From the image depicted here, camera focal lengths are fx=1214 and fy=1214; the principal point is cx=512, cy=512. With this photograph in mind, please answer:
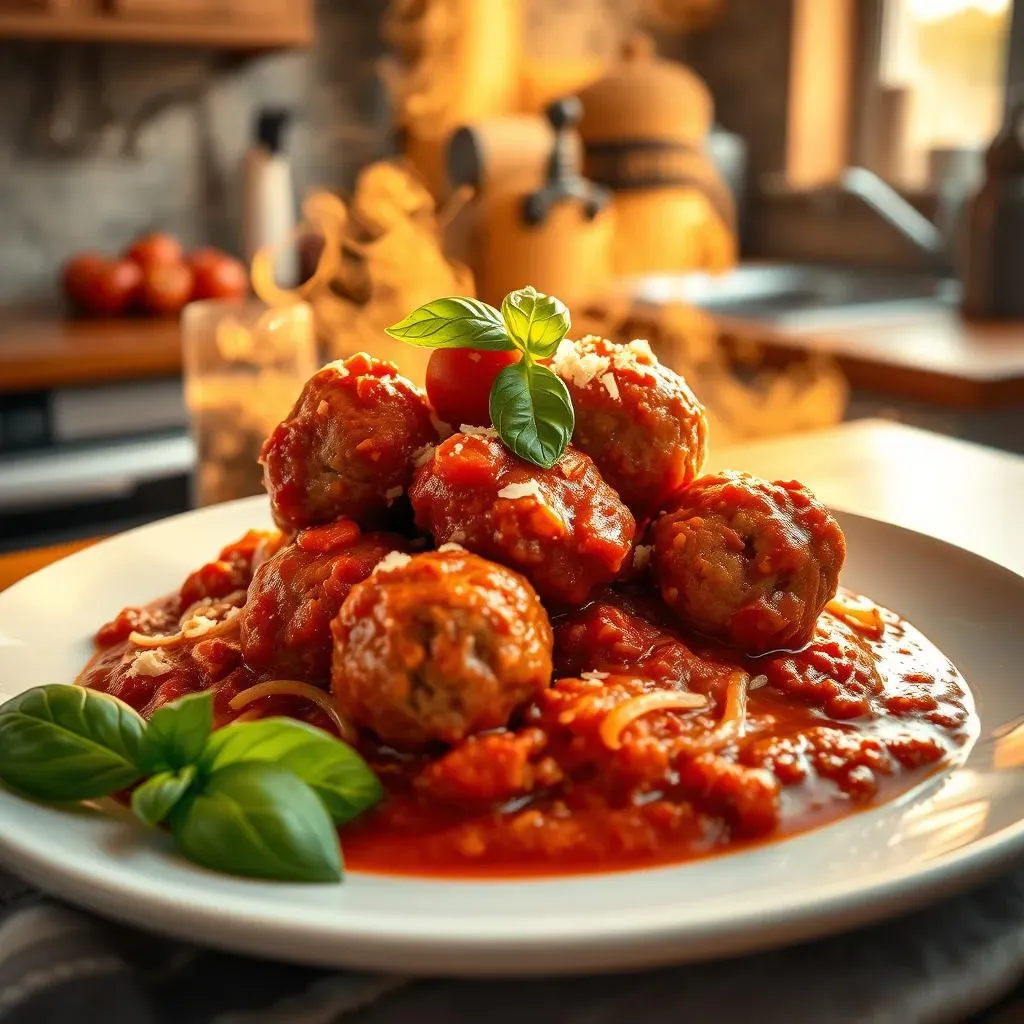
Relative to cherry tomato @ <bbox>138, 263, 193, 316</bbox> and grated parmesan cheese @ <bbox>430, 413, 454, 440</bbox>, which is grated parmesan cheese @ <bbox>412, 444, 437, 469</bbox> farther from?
cherry tomato @ <bbox>138, 263, 193, 316</bbox>

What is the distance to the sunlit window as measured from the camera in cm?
535

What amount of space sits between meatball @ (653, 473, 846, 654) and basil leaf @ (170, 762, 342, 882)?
1.79 ft

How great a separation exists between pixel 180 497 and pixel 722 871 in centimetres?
347

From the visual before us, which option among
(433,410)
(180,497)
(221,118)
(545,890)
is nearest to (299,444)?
(433,410)

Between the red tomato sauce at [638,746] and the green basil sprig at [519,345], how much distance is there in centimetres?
22

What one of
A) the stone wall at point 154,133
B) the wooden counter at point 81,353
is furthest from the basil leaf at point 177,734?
the stone wall at point 154,133

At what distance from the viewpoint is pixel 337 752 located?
1044mm

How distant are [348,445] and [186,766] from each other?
473 millimetres

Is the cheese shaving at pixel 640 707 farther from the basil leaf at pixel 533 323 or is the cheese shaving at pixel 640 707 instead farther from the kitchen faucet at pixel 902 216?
the kitchen faucet at pixel 902 216

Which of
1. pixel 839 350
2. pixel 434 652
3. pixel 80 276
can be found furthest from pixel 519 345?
pixel 80 276

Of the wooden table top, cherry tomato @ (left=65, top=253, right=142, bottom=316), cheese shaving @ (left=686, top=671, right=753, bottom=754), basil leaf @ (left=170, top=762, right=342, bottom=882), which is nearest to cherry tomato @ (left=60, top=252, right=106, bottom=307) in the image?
cherry tomato @ (left=65, top=253, right=142, bottom=316)

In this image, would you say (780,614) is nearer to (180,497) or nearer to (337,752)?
(337,752)

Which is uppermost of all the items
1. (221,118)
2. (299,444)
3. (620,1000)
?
(221,118)

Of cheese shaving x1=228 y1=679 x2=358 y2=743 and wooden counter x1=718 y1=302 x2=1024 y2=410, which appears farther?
wooden counter x1=718 y1=302 x2=1024 y2=410
